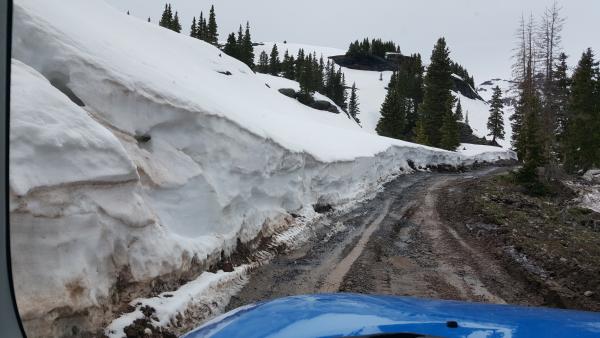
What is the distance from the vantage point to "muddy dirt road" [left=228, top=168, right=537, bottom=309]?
241 inches

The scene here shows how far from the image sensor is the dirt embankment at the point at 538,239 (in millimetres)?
6184

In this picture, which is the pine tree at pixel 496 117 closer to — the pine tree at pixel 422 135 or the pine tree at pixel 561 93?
the pine tree at pixel 422 135

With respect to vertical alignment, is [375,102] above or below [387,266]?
above

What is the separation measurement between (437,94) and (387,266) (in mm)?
46338

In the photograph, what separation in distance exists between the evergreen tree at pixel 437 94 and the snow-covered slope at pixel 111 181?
42361 millimetres

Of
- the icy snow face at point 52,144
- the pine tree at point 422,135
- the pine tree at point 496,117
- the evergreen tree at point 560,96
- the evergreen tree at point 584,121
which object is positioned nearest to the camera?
the icy snow face at point 52,144

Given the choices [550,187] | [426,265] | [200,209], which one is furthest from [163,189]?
[550,187]

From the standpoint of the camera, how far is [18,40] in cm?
521

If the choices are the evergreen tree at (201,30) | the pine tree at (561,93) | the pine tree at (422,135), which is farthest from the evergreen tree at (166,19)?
the pine tree at (561,93)

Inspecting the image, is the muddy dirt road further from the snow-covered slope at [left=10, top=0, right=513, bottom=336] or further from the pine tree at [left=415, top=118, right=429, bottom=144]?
the pine tree at [left=415, top=118, right=429, bottom=144]

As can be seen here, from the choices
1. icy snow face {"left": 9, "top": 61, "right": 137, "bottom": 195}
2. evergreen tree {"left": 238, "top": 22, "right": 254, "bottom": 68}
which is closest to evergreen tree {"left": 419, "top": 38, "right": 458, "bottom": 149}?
evergreen tree {"left": 238, "top": 22, "right": 254, "bottom": 68}

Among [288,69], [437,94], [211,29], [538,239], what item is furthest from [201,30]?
[538,239]

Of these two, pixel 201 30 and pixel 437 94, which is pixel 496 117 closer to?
pixel 437 94

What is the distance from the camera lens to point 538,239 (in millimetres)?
9023
